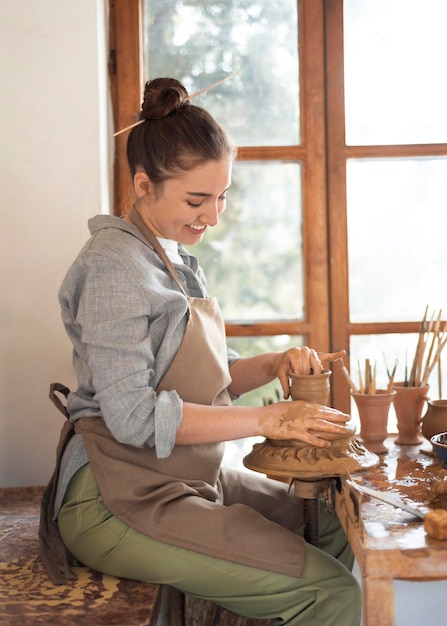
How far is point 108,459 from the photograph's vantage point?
1.94m

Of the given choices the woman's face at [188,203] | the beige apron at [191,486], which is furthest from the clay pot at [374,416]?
the woman's face at [188,203]

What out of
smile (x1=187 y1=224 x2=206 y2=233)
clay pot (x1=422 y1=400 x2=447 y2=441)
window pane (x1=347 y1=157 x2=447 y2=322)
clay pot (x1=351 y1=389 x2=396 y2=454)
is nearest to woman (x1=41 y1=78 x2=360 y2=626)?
smile (x1=187 y1=224 x2=206 y2=233)

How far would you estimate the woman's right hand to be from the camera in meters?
1.90

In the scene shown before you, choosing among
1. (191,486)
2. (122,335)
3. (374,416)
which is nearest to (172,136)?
(122,335)

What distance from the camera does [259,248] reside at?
2951mm

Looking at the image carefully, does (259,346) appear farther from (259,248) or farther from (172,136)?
(172,136)

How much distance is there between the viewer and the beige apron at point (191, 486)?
1.83 m

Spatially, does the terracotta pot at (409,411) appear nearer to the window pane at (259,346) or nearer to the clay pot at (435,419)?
the clay pot at (435,419)

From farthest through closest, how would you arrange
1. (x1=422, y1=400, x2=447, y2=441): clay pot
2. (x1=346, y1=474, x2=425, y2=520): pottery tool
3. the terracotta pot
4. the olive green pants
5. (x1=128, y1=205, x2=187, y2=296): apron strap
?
the terracotta pot → (x1=422, y1=400, x2=447, y2=441): clay pot → (x1=128, y1=205, x2=187, y2=296): apron strap → the olive green pants → (x1=346, y1=474, x2=425, y2=520): pottery tool

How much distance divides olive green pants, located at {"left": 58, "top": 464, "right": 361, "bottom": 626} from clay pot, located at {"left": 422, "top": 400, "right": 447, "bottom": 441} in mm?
622

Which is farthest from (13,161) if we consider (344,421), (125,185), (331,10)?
(344,421)

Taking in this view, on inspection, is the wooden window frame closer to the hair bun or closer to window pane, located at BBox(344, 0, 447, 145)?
window pane, located at BBox(344, 0, 447, 145)

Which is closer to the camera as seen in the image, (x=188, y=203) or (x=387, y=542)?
(x=387, y=542)

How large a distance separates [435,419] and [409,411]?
178mm
